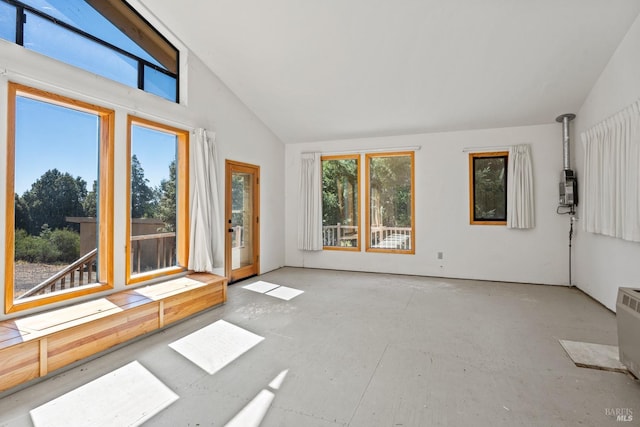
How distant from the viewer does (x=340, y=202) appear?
20.6ft

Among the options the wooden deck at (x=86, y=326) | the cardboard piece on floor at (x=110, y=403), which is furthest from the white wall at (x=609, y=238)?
the wooden deck at (x=86, y=326)

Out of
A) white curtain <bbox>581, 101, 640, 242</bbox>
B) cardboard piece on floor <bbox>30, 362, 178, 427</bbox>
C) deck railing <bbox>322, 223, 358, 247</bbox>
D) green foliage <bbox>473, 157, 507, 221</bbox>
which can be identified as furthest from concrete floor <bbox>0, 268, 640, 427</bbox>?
deck railing <bbox>322, 223, 358, 247</bbox>

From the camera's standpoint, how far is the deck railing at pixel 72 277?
2830mm

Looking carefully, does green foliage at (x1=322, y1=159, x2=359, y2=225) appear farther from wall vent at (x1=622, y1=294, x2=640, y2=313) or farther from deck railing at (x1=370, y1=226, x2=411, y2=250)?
wall vent at (x1=622, y1=294, x2=640, y2=313)

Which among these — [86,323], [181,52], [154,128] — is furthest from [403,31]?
[86,323]

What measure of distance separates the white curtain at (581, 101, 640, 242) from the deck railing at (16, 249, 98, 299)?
17.6ft

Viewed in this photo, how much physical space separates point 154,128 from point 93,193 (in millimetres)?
1058

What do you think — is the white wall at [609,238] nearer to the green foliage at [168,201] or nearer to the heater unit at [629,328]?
the heater unit at [629,328]

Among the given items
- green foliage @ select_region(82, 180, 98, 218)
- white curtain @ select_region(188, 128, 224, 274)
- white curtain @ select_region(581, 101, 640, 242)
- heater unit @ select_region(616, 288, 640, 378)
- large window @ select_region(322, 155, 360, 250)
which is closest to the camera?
heater unit @ select_region(616, 288, 640, 378)

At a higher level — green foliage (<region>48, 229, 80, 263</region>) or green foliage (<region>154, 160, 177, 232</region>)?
green foliage (<region>154, 160, 177, 232</region>)

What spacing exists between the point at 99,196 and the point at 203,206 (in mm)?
1195

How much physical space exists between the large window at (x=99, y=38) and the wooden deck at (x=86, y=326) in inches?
89.5

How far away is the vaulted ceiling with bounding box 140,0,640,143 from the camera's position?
3.29 metres

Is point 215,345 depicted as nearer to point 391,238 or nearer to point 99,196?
point 99,196
